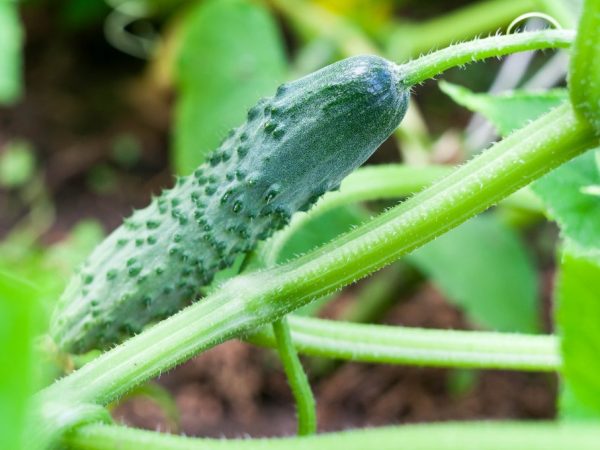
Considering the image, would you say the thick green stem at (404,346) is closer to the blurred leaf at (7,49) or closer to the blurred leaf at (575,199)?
the blurred leaf at (575,199)

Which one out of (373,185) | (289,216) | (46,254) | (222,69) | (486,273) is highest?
(222,69)

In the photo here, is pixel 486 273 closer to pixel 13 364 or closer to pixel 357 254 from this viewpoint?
pixel 357 254

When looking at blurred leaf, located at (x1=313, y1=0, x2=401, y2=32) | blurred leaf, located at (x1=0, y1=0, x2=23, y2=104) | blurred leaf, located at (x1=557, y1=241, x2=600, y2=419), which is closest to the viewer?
blurred leaf, located at (x1=557, y1=241, x2=600, y2=419)

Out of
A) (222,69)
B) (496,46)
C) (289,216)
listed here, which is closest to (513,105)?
(496,46)

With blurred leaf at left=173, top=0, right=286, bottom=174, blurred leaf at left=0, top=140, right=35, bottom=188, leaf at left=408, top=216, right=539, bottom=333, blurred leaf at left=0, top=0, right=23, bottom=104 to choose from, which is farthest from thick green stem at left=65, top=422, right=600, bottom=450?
blurred leaf at left=0, top=140, right=35, bottom=188

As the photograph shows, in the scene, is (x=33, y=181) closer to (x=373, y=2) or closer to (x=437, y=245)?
(x=373, y=2)

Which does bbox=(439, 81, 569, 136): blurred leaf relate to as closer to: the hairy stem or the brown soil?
the hairy stem

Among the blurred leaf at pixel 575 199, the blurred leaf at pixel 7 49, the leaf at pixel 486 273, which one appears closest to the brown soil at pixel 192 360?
the leaf at pixel 486 273
